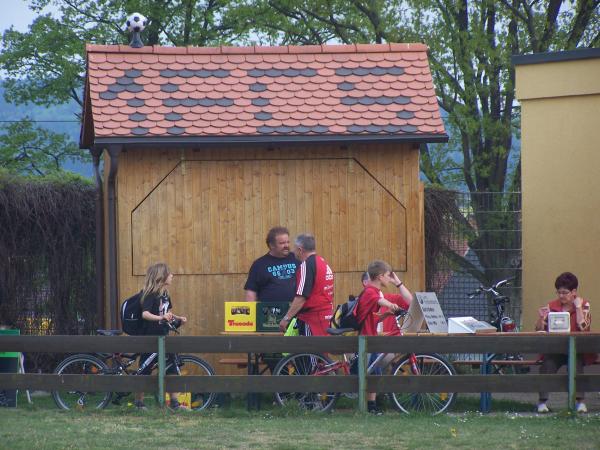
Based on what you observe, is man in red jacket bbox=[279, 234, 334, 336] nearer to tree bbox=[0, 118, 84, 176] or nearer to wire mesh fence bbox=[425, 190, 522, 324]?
wire mesh fence bbox=[425, 190, 522, 324]

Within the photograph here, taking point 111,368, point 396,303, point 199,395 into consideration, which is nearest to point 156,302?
point 111,368

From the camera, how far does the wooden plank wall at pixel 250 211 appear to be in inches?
532

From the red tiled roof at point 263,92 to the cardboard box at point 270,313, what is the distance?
203 cm

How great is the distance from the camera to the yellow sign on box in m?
12.5

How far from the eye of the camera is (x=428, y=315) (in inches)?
462

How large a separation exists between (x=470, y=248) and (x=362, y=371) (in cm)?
576

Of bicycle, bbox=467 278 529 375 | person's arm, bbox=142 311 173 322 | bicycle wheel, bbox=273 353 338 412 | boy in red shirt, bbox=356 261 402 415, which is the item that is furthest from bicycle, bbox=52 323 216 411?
bicycle, bbox=467 278 529 375

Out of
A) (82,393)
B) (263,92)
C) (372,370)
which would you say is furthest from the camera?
(263,92)

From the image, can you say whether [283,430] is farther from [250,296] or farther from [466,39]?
[466,39]

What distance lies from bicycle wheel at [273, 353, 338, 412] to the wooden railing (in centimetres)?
49

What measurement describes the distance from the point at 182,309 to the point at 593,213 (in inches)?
199

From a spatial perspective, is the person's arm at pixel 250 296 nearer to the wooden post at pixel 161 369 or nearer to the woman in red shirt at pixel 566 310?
the wooden post at pixel 161 369

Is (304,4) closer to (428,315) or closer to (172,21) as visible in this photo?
(172,21)

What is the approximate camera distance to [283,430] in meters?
9.78
